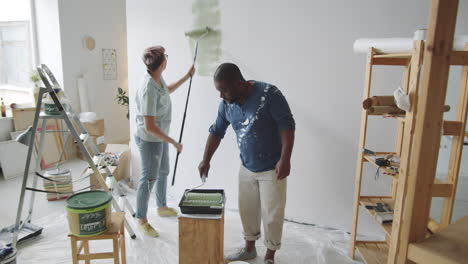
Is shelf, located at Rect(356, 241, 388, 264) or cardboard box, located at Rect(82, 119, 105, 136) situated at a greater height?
cardboard box, located at Rect(82, 119, 105, 136)

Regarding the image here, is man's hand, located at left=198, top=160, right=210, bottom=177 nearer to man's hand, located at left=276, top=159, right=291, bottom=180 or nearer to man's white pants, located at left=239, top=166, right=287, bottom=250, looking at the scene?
man's white pants, located at left=239, top=166, right=287, bottom=250

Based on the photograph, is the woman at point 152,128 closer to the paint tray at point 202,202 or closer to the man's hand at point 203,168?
the man's hand at point 203,168

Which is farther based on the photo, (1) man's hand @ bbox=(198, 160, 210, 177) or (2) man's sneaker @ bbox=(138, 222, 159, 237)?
(2) man's sneaker @ bbox=(138, 222, 159, 237)

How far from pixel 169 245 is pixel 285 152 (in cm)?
116

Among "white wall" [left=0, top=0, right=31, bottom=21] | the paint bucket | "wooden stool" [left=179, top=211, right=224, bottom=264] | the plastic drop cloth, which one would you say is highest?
"white wall" [left=0, top=0, right=31, bottom=21]

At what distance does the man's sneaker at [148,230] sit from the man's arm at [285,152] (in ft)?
3.81

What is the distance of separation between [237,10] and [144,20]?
953 millimetres

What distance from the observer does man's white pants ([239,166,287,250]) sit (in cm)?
193

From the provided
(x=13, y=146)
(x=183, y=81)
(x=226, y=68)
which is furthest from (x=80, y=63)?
(x=226, y=68)

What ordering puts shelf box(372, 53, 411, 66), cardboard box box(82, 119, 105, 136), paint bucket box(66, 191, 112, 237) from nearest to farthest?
paint bucket box(66, 191, 112, 237)
shelf box(372, 53, 411, 66)
cardboard box box(82, 119, 105, 136)

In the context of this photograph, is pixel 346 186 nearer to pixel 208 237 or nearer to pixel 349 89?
pixel 349 89

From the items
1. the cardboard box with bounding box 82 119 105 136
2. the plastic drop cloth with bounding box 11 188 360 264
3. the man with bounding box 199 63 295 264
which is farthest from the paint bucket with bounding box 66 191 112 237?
the cardboard box with bounding box 82 119 105 136

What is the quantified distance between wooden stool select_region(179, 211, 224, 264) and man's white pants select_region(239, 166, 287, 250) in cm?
31

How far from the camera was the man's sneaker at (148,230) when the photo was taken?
242 cm
